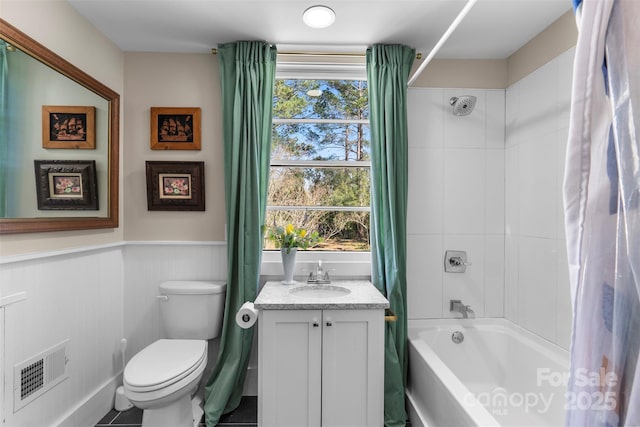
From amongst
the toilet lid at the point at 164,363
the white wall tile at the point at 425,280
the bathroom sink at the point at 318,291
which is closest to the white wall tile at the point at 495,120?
the white wall tile at the point at 425,280

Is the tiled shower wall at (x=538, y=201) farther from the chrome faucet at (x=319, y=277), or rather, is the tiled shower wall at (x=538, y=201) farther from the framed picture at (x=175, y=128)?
the framed picture at (x=175, y=128)

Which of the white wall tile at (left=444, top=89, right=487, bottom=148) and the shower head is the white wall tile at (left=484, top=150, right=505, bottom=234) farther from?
the shower head

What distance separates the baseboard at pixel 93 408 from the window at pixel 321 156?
4.83 ft

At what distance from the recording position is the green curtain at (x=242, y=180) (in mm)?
2043

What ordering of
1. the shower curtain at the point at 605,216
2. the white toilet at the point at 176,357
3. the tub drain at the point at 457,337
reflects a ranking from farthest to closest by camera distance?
the tub drain at the point at 457,337 → the white toilet at the point at 176,357 → the shower curtain at the point at 605,216

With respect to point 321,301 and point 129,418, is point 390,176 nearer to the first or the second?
point 321,301

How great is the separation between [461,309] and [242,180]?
173 cm

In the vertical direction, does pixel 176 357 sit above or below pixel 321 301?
below

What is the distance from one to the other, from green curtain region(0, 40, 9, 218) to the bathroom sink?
1467mm

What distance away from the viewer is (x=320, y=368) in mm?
1688

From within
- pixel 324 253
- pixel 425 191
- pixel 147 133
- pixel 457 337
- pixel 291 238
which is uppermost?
pixel 147 133

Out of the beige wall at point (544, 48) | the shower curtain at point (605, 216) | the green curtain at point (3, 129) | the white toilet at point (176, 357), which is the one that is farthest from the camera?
the beige wall at point (544, 48)

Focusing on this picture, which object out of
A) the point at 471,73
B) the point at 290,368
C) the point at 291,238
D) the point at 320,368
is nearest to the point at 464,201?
the point at 471,73

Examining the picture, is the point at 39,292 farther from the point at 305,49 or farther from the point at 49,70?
the point at 305,49
